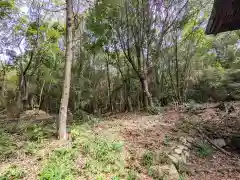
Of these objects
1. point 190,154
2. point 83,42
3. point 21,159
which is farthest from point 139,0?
point 21,159

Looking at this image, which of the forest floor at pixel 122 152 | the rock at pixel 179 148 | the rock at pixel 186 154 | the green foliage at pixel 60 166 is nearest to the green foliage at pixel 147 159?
the forest floor at pixel 122 152

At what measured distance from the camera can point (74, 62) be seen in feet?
43.4

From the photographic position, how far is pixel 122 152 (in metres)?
4.64

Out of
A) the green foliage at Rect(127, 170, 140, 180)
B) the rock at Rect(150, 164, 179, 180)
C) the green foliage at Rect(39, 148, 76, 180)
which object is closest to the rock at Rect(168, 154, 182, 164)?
the rock at Rect(150, 164, 179, 180)

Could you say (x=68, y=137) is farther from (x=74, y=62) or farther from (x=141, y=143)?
A: (x=74, y=62)

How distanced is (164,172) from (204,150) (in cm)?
203

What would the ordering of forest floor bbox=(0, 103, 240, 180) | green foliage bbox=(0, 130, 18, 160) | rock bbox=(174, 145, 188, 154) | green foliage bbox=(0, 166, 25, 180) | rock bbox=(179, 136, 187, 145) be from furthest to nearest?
rock bbox=(179, 136, 187, 145), rock bbox=(174, 145, 188, 154), green foliage bbox=(0, 130, 18, 160), forest floor bbox=(0, 103, 240, 180), green foliage bbox=(0, 166, 25, 180)

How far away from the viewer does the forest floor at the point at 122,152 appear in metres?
3.79

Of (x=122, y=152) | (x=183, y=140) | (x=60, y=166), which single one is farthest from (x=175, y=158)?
(x=60, y=166)

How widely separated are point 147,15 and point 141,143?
6.68 m

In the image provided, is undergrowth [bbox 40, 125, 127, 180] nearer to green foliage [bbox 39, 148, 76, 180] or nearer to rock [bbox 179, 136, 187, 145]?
green foliage [bbox 39, 148, 76, 180]

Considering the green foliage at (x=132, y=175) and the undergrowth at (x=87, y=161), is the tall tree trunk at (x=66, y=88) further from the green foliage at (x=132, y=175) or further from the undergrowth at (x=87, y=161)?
the green foliage at (x=132, y=175)

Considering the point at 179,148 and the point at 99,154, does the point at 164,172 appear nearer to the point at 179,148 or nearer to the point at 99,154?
the point at 179,148

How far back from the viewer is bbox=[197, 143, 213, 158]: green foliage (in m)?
5.43
